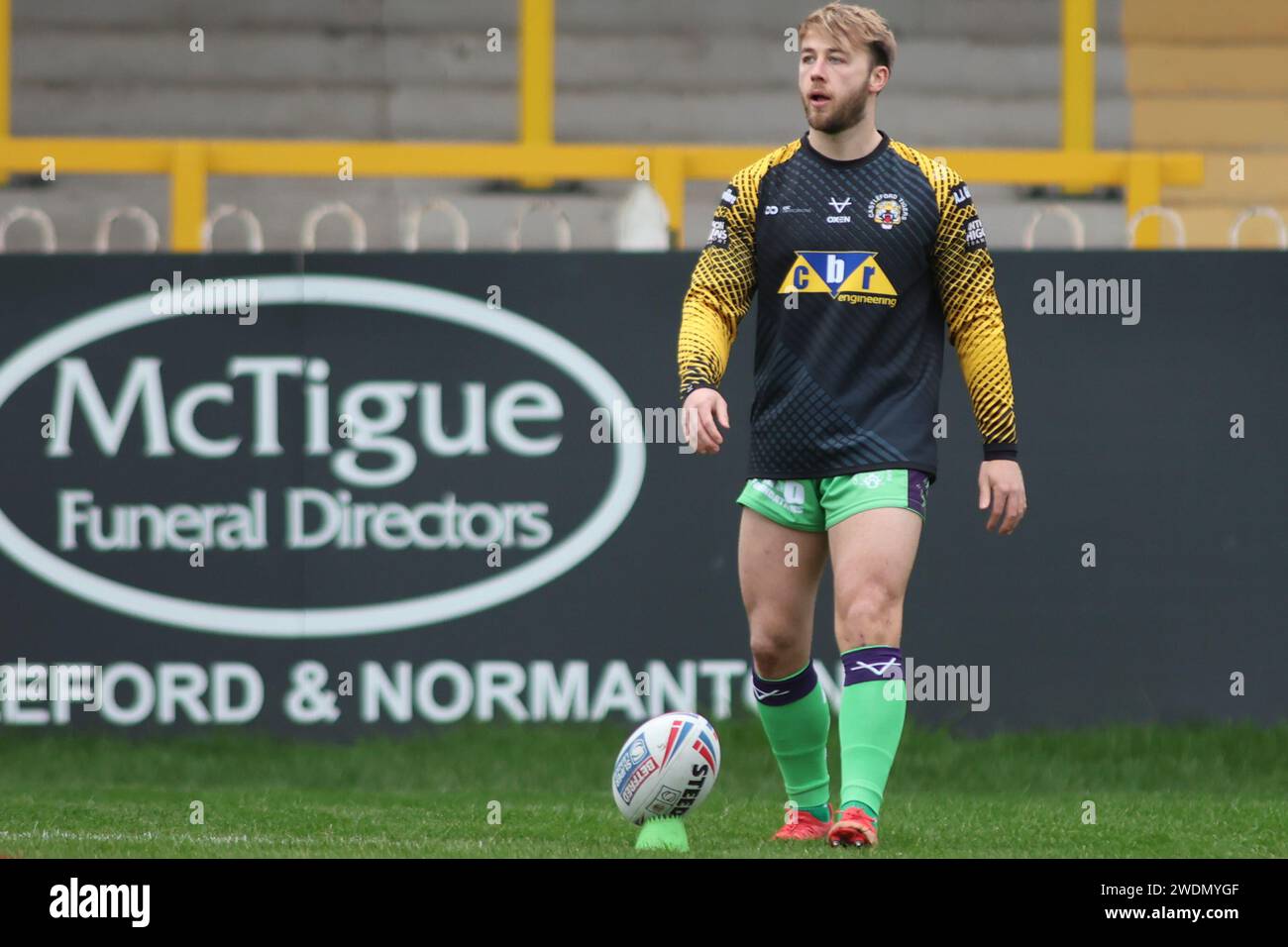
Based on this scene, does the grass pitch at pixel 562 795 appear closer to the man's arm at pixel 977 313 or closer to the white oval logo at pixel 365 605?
the white oval logo at pixel 365 605

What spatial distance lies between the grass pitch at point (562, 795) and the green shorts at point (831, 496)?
905 millimetres

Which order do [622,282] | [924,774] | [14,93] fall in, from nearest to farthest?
[924,774] → [622,282] → [14,93]

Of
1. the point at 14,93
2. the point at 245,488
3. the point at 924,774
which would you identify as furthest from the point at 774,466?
the point at 14,93

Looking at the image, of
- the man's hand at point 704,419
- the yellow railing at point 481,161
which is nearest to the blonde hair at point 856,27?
the man's hand at point 704,419

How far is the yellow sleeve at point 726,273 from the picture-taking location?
19.2ft

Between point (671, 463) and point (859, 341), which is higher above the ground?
point (859, 341)

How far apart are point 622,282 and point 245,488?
1.84 metres

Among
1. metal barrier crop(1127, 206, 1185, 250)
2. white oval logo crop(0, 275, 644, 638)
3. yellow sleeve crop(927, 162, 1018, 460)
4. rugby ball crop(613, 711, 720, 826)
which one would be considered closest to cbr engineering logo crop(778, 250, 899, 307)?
yellow sleeve crop(927, 162, 1018, 460)

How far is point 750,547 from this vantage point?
19.0ft

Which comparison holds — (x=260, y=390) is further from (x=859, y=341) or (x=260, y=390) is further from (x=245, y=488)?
(x=859, y=341)

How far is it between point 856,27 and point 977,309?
2.80 ft

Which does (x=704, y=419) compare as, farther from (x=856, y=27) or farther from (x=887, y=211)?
(x=856, y=27)

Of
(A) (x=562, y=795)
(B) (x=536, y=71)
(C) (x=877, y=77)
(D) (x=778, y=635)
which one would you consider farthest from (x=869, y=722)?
(B) (x=536, y=71)

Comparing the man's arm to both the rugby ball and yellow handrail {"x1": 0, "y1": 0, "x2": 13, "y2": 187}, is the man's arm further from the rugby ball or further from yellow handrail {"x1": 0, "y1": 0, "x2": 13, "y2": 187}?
yellow handrail {"x1": 0, "y1": 0, "x2": 13, "y2": 187}
